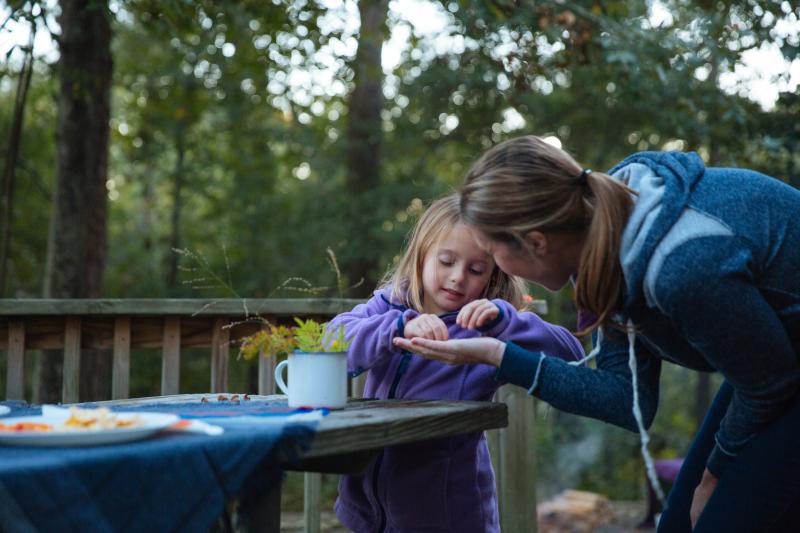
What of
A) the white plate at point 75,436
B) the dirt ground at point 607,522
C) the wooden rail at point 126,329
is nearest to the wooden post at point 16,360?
the wooden rail at point 126,329

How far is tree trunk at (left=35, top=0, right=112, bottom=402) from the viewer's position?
4.71m

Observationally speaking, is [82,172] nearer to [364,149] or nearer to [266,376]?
[266,376]

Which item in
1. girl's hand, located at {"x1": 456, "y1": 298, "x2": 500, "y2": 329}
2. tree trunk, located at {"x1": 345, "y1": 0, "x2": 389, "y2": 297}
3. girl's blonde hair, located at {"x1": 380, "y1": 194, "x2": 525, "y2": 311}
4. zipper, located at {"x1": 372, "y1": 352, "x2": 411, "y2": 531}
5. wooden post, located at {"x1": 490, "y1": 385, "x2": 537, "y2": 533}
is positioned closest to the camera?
girl's hand, located at {"x1": 456, "y1": 298, "x2": 500, "y2": 329}

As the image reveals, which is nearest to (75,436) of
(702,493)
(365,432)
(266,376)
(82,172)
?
(365,432)

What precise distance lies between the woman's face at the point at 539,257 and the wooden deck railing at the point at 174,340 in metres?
1.06

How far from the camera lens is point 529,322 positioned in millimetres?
2133

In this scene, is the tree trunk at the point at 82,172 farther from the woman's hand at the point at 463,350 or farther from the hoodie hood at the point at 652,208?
the hoodie hood at the point at 652,208

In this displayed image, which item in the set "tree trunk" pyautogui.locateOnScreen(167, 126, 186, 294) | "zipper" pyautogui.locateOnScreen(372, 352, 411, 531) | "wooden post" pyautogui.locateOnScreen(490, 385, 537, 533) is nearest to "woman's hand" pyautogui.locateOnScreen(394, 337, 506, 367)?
"zipper" pyautogui.locateOnScreen(372, 352, 411, 531)

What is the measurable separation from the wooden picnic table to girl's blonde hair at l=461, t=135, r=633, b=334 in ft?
0.97

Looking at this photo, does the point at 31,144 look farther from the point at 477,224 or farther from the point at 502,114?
the point at 477,224

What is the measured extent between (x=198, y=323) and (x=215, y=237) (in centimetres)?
736

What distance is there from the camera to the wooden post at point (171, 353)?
9.27ft

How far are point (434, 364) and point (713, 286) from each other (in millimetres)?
918

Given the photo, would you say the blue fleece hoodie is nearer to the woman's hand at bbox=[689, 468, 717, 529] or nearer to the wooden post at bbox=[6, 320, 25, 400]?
the woman's hand at bbox=[689, 468, 717, 529]
